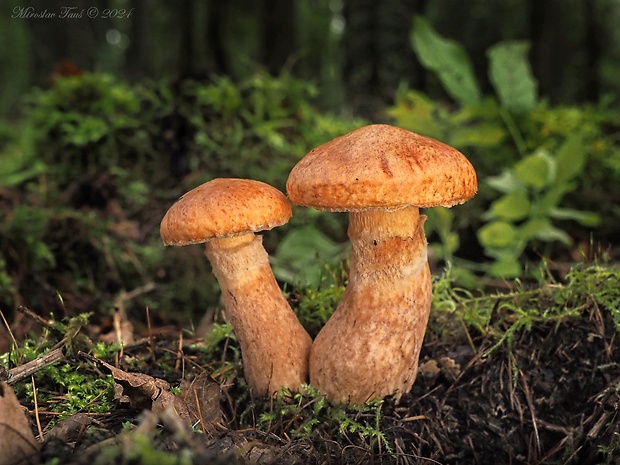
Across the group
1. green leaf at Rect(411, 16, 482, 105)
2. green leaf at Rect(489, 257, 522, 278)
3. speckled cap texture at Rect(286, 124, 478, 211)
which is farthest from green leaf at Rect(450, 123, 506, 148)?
speckled cap texture at Rect(286, 124, 478, 211)

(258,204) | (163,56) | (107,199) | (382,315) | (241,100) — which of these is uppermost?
(163,56)

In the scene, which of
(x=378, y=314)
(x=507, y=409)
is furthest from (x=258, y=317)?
(x=507, y=409)

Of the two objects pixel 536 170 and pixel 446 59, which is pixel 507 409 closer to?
pixel 536 170

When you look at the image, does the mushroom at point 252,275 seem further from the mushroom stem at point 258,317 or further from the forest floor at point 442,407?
the forest floor at point 442,407

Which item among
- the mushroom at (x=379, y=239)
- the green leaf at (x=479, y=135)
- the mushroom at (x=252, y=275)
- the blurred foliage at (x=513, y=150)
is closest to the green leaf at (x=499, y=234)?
the blurred foliage at (x=513, y=150)

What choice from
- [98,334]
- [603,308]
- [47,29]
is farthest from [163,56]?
[47,29]

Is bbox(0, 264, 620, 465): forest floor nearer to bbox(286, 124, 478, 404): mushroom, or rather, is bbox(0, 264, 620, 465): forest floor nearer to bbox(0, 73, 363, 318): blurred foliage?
bbox(286, 124, 478, 404): mushroom

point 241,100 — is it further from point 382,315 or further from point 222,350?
point 382,315
